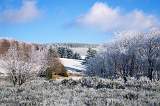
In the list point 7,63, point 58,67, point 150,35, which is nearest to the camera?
point 7,63

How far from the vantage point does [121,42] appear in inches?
2547

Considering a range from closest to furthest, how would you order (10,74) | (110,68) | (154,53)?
(10,74), (154,53), (110,68)

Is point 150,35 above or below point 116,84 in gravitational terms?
above

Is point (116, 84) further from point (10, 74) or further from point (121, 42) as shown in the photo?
point (121, 42)

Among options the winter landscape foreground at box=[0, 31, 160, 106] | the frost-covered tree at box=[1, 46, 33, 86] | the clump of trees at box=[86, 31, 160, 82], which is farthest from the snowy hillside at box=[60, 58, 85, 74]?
the frost-covered tree at box=[1, 46, 33, 86]

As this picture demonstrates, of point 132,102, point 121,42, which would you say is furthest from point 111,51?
point 132,102

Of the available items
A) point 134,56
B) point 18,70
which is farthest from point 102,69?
point 18,70

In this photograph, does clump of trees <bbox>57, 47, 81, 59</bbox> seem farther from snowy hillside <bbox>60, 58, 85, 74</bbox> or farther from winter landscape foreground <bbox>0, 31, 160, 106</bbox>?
winter landscape foreground <bbox>0, 31, 160, 106</bbox>

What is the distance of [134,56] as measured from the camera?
5659cm

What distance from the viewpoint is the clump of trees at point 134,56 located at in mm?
52300

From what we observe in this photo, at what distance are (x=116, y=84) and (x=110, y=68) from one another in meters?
46.1

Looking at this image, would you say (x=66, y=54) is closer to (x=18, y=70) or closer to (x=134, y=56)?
(x=134, y=56)

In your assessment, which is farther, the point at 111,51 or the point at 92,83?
the point at 111,51

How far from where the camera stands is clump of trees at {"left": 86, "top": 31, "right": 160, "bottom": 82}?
52.3 meters
